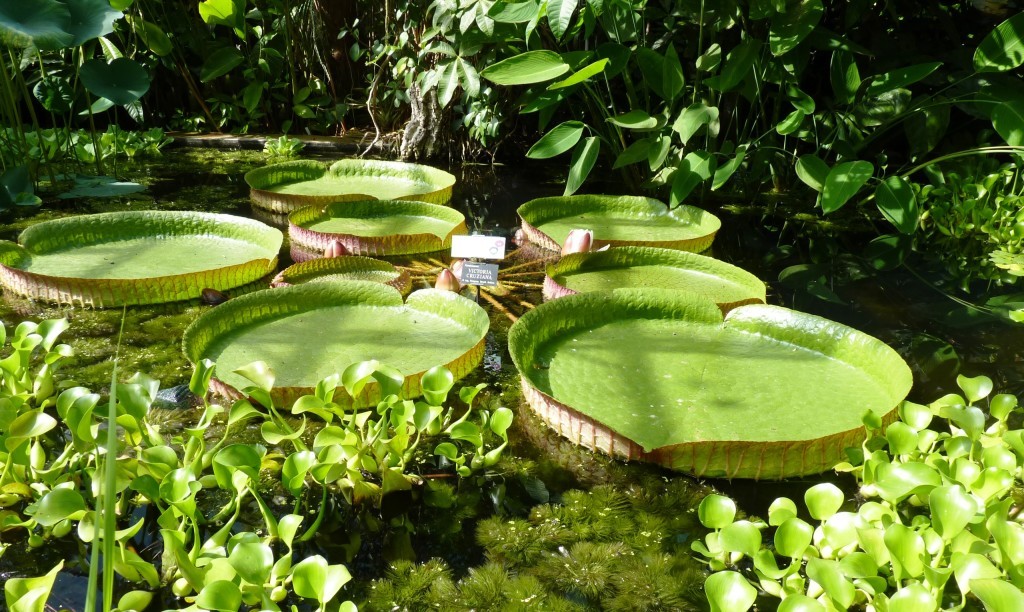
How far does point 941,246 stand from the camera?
3.14 m

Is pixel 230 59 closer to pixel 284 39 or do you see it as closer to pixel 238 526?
pixel 284 39

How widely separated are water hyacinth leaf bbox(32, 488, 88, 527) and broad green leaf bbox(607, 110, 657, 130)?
7.92 ft

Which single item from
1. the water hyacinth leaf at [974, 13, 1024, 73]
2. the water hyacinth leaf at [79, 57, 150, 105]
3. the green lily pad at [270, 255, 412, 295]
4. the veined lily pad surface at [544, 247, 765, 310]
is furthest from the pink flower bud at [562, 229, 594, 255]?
the water hyacinth leaf at [79, 57, 150, 105]

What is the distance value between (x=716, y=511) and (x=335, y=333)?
Result: 3.79 ft

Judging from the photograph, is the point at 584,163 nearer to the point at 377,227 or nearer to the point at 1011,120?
the point at 377,227

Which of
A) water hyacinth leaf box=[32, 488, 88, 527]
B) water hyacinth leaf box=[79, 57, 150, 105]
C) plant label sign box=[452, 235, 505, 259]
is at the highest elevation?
water hyacinth leaf box=[79, 57, 150, 105]

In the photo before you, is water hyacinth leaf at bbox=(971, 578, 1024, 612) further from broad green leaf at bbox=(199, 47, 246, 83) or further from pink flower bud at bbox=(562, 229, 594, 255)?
broad green leaf at bbox=(199, 47, 246, 83)

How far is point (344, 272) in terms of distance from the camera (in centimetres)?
239

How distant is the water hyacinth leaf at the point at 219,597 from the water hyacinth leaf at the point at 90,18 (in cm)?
283

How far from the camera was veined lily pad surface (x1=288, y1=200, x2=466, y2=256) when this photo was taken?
2.72 m

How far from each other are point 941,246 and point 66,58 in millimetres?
5557

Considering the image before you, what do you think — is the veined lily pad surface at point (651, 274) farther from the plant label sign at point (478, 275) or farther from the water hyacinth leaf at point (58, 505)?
the water hyacinth leaf at point (58, 505)

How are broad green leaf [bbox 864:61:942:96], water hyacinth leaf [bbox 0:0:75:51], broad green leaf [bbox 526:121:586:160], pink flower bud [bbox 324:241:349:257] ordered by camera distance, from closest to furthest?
pink flower bud [bbox 324:241:349:257], water hyacinth leaf [bbox 0:0:75:51], broad green leaf [bbox 864:61:942:96], broad green leaf [bbox 526:121:586:160]

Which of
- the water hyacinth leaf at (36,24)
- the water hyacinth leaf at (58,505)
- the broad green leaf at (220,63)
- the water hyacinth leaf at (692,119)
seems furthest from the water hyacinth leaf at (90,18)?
the water hyacinth leaf at (58,505)
